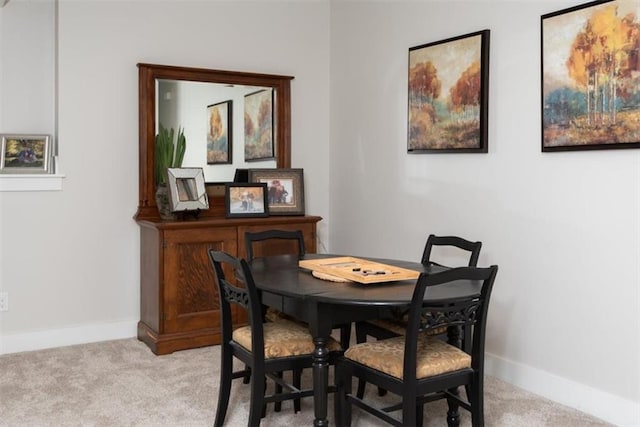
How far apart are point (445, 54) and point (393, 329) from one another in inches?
68.5

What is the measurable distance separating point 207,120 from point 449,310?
8.80 ft

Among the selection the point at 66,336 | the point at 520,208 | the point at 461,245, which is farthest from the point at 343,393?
the point at 66,336

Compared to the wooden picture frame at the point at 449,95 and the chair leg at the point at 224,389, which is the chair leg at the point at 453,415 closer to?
the chair leg at the point at 224,389

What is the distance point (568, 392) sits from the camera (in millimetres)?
3223

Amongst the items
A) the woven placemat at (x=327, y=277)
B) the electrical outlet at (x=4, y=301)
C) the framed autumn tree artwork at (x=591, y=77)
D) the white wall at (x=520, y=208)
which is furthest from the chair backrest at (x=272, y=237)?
the electrical outlet at (x=4, y=301)

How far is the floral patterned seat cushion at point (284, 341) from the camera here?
2641 millimetres

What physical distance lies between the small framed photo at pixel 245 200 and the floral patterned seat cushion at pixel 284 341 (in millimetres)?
1703

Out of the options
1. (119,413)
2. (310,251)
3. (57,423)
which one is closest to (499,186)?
(310,251)

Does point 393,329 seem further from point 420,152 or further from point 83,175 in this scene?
point 83,175

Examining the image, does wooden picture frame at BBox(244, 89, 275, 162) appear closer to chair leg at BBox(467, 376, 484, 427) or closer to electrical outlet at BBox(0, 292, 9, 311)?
electrical outlet at BBox(0, 292, 9, 311)

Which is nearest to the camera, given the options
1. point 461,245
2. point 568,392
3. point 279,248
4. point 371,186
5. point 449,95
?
point 568,392

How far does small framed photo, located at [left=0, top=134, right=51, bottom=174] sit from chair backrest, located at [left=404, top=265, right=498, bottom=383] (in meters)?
2.79

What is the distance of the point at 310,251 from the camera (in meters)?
4.57

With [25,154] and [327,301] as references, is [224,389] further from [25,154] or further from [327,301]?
[25,154]
